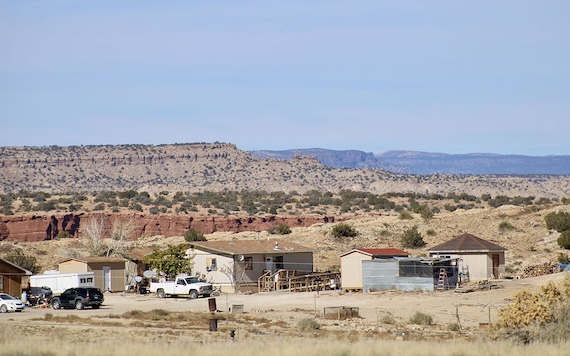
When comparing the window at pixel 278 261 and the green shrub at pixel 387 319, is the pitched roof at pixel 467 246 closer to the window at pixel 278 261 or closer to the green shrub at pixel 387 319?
the window at pixel 278 261

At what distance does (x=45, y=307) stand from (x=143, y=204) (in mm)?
62444

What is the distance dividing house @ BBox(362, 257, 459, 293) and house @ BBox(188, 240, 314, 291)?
20.0 feet

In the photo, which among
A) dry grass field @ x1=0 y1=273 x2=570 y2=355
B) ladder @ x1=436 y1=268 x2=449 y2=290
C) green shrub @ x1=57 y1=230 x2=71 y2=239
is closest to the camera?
dry grass field @ x1=0 y1=273 x2=570 y2=355

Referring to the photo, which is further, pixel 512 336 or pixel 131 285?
pixel 131 285

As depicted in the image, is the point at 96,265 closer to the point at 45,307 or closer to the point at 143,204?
the point at 45,307

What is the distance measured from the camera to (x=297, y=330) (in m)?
38.9

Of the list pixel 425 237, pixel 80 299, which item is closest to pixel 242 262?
pixel 80 299

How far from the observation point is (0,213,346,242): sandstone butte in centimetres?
9988

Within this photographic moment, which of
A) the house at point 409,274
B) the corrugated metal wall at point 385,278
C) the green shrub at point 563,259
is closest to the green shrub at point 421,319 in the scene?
the house at point 409,274

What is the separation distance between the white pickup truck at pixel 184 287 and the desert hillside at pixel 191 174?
101 m

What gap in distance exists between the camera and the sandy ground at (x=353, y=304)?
1786 inches

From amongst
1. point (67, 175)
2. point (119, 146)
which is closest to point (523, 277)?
point (67, 175)

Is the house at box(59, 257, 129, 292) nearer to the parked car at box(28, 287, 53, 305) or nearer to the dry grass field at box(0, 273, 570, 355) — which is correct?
the dry grass field at box(0, 273, 570, 355)

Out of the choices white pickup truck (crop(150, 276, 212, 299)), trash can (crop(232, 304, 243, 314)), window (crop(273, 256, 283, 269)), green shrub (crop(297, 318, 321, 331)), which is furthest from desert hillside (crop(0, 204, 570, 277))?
green shrub (crop(297, 318, 321, 331))
